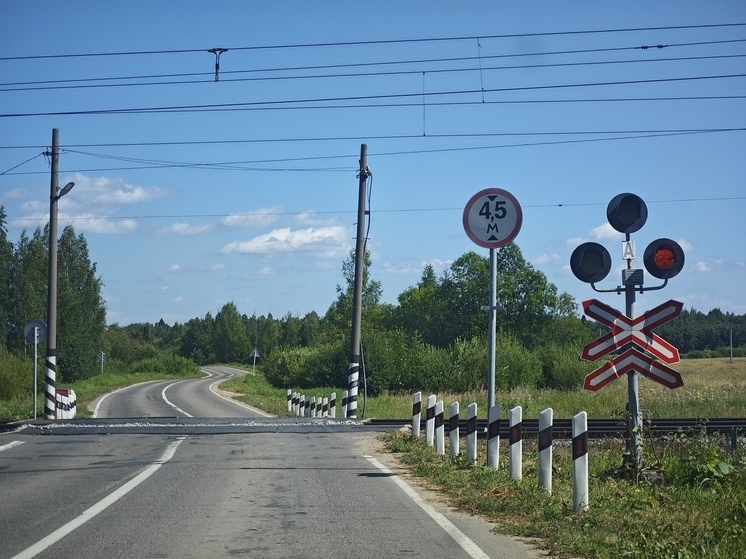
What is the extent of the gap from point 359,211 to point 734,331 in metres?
92.8

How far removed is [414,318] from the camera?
319ft

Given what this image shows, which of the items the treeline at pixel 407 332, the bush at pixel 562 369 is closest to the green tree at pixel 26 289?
the treeline at pixel 407 332

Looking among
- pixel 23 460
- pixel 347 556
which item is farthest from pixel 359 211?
pixel 347 556

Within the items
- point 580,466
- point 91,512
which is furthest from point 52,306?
point 580,466

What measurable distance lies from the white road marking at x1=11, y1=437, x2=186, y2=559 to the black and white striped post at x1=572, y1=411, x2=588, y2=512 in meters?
4.80

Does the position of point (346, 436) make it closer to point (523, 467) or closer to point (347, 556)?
point (523, 467)

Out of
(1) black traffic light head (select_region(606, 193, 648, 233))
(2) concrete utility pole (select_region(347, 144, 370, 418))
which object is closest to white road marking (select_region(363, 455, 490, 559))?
(1) black traffic light head (select_region(606, 193, 648, 233))

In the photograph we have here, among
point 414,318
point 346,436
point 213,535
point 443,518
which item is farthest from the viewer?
point 414,318

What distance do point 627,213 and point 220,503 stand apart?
5.72 metres

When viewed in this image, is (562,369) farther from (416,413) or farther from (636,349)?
(636,349)

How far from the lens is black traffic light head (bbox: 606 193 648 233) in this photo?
1016 cm

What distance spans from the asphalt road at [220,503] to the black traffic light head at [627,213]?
12.8 ft

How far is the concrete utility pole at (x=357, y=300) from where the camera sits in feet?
82.7

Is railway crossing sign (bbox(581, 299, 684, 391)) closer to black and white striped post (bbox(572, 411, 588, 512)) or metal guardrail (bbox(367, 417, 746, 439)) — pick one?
black and white striped post (bbox(572, 411, 588, 512))
